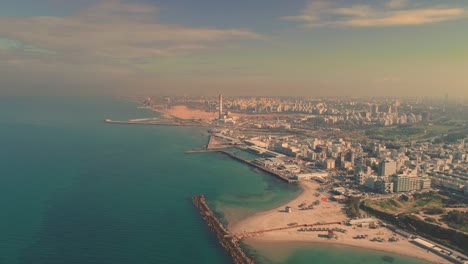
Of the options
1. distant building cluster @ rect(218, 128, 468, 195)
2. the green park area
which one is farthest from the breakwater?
distant building cluster @ rect(218, 128, 468, 195)

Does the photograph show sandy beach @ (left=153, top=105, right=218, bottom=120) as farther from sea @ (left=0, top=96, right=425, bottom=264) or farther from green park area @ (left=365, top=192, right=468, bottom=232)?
green park area @ (left=365, top=192, right=468, bottom=232)

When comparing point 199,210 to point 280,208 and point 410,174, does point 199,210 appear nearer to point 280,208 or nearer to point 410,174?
point 280,208

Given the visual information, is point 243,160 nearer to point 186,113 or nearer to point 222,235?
point 222,235

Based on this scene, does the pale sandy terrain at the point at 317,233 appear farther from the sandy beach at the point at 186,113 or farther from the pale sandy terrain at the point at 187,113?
the pale sandy terrain at the point at 187,113

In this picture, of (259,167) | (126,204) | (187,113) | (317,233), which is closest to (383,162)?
(259,167)

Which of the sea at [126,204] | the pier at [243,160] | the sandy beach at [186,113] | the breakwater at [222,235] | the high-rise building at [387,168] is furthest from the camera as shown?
the sandy beach at [186,113]

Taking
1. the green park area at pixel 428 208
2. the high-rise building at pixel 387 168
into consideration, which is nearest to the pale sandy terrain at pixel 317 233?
the green park area at pixel 428 208
